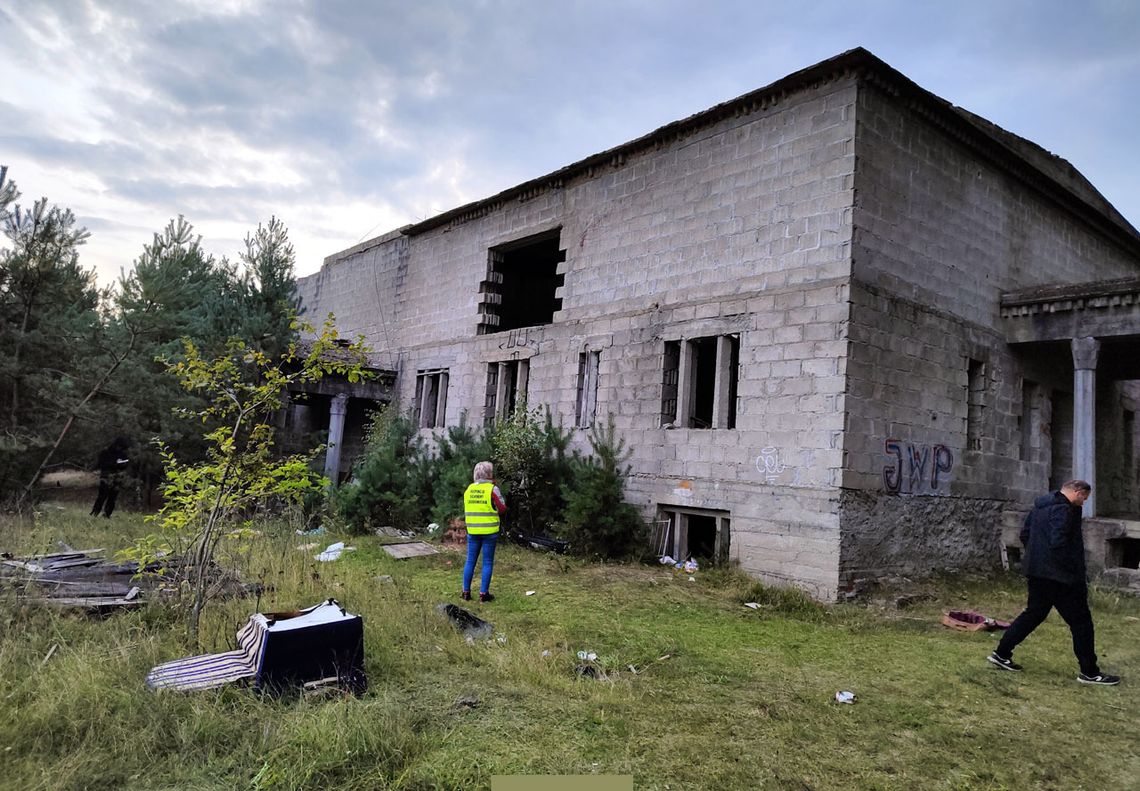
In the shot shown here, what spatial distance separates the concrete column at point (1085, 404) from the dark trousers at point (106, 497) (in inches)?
700

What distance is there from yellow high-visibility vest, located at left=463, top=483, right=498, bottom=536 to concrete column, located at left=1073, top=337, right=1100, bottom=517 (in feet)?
31.0

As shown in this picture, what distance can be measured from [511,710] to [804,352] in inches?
266

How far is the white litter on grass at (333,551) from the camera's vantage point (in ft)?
34.8

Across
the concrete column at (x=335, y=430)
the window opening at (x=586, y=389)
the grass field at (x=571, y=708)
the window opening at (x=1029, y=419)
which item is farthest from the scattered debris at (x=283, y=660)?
the concrete column at (x=335, y=430)

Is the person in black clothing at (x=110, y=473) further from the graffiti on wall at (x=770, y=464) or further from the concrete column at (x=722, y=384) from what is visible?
the graffiti on wall at (x=770, y=464)

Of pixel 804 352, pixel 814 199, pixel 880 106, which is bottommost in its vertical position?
pixel 804 352

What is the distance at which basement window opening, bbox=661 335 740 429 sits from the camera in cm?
1071

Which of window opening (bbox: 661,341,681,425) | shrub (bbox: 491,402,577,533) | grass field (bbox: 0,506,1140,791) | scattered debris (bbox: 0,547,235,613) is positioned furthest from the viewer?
shrub (bbox: 491,402,577,533)

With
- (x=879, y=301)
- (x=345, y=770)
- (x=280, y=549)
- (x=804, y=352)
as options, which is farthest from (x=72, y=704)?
(x=879, y=301)

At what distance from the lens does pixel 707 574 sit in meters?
9.94

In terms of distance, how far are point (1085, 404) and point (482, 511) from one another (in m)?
9.79

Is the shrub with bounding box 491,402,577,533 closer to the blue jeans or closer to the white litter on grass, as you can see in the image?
the white litter on grass

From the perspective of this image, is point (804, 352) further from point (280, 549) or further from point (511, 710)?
point (280, 549)

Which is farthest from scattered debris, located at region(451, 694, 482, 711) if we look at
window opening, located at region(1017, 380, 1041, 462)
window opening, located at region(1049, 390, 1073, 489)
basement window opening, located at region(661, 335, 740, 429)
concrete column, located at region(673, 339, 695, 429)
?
window opening, located at region(1049, 390, 1073, 489)
